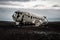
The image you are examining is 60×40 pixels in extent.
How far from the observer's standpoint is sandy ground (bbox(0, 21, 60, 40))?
75.2 inches

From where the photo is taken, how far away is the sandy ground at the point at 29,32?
6.27ft

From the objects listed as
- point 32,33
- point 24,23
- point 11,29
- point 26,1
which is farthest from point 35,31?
point 26,1

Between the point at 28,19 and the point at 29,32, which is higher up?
the point at 28,19

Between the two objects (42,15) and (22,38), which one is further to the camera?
(42,15)

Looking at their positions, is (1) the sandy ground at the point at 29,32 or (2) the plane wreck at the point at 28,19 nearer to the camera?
(1) the sandy ground at the point at 29,32

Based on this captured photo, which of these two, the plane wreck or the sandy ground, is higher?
the plane wreck

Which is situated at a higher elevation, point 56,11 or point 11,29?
point 56,11

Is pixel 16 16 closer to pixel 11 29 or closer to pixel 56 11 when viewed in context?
pixel 11 29

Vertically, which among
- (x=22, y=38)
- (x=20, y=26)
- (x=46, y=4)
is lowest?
(x=22, y=38)

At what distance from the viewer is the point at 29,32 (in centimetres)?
196

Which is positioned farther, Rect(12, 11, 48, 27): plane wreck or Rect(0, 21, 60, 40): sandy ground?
Rect(12, 11, 48, 27): plane wreck

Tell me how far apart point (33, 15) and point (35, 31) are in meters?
0.22

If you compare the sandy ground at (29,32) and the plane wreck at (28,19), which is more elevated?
the plane wreck at (28,19)

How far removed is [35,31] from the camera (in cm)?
197
